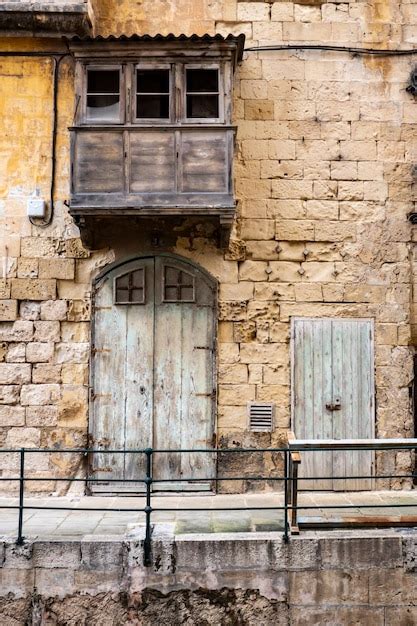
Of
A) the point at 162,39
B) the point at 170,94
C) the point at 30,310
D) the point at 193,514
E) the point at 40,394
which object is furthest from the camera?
the point at 30,310

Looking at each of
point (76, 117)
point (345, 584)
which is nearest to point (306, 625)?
point (345, 584)

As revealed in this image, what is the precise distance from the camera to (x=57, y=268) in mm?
8438

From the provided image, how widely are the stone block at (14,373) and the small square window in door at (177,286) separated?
209 centimetres

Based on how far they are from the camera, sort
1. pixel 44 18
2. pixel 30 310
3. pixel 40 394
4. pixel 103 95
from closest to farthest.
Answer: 1. pixel 103 95
2. pixel 44 18
3. pixel 40 394
4. pixel 30 310

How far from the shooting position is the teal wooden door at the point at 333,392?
8.31 metres

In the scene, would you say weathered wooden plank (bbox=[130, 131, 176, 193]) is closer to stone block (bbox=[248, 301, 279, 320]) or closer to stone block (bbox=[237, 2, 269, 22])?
stone block (bbox=[248, 301, 279, 320])

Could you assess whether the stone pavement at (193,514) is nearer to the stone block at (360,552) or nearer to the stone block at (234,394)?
the stone block at (360,552)

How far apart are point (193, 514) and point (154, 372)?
2083 millimetres

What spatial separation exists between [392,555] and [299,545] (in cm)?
90

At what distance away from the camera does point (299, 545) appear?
592cm

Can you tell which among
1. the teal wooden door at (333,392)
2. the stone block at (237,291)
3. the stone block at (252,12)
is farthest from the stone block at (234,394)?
the stone block at (252,12)

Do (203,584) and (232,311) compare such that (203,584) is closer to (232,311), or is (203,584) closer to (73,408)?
(73,408)

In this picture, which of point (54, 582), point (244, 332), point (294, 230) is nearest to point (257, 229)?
point (294, 230)

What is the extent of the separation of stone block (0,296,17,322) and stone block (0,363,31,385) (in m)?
0.61
